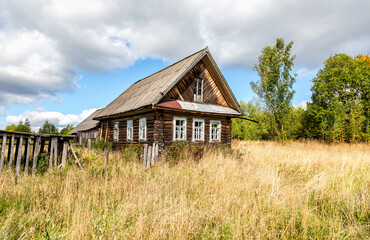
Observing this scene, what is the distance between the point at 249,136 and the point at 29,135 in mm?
27302

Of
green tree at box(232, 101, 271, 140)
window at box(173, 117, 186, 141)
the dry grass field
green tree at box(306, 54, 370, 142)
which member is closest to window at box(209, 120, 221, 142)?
window at box(173, 117, 186, 141)

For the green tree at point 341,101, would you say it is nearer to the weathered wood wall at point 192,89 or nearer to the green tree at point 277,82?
the green tree at point 277,82

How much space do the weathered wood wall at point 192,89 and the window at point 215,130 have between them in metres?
1.42

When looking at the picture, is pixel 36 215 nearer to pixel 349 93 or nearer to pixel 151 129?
pixel 151 129

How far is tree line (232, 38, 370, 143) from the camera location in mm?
21281

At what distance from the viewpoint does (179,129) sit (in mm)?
12516

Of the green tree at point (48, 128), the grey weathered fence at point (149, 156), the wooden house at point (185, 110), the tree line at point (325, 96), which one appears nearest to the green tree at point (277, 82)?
the tree line at point (325, 96)

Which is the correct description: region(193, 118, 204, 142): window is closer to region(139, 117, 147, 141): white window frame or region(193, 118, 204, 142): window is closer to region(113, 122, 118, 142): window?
region(139, 117, 147, 141): white window frame

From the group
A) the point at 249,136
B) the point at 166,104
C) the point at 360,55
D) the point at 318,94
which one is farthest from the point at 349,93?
the point at 166,104

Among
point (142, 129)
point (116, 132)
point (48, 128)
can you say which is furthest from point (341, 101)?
point (48, 128)

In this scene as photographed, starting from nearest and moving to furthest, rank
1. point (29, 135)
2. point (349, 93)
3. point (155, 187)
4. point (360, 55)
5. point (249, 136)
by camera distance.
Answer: point (155, 187), point (29, 135), point (349, 93), point (360, 55), point (249, 136)

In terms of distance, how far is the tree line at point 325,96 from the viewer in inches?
838

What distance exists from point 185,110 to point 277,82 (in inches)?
624

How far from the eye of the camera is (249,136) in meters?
30.2
